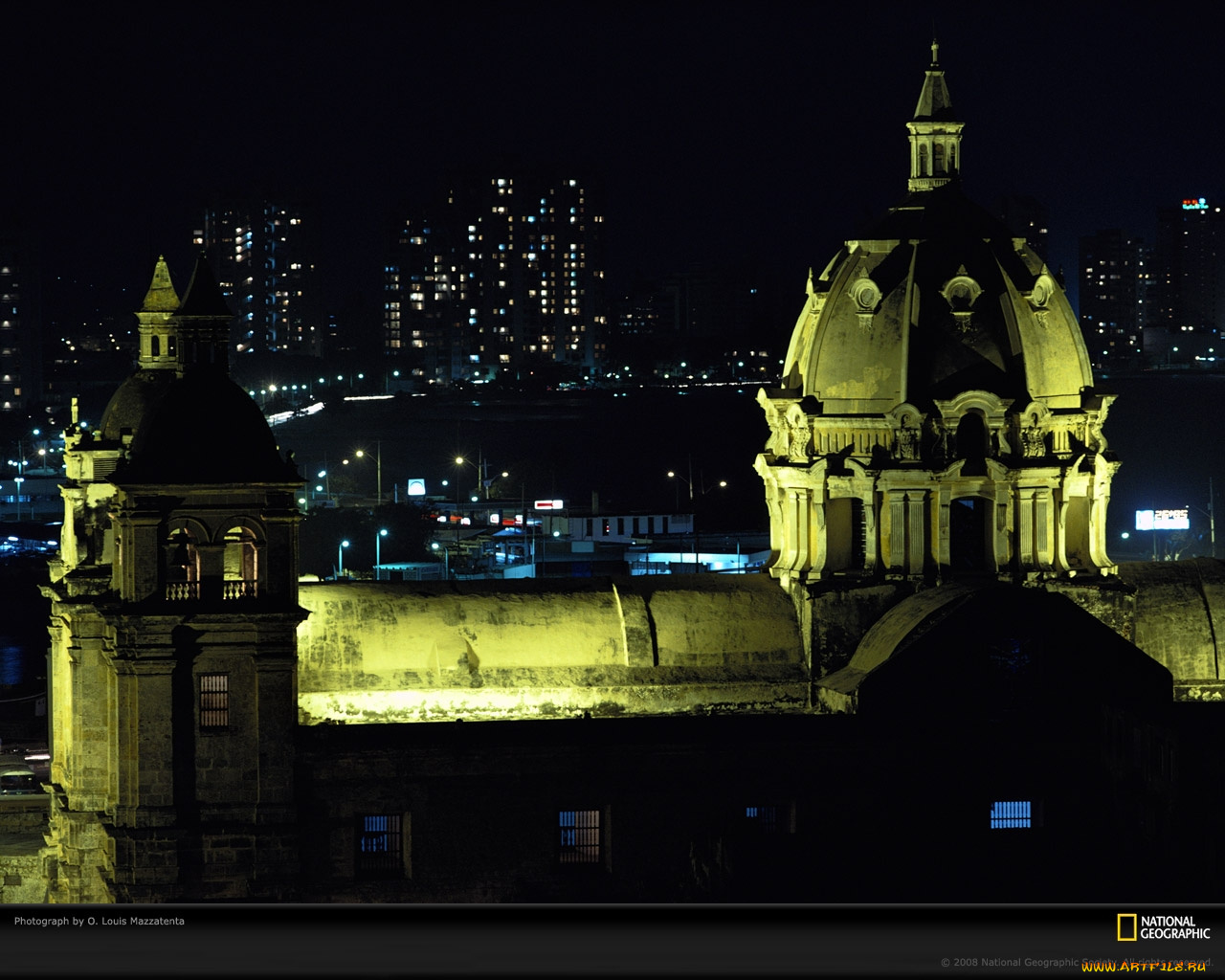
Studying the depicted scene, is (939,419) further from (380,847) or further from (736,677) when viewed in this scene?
(380,847)

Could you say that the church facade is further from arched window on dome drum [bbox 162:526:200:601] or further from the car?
the car

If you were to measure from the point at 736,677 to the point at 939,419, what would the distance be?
31.1 feet

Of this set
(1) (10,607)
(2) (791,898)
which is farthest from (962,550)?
(1) (10,607)

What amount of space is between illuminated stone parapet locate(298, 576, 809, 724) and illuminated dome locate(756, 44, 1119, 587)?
2.96m

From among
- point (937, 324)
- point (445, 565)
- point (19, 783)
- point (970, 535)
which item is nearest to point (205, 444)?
point (937, 324)

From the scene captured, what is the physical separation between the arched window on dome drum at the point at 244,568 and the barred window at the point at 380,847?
6.76 metres

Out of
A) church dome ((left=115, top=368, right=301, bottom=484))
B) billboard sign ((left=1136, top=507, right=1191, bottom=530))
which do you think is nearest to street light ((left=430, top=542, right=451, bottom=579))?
church dome ((left=115, top=368, right=301, bottom=484))

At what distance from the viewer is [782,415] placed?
74250mm

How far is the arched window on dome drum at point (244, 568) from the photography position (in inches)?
2579

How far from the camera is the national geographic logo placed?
4228 centimetres

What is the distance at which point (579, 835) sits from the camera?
66.8m

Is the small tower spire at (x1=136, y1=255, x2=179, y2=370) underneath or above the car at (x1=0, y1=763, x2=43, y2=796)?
above

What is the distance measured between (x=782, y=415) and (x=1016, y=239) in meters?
8.81

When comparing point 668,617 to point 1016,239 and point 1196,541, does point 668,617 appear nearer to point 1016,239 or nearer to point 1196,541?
point 1016,239
